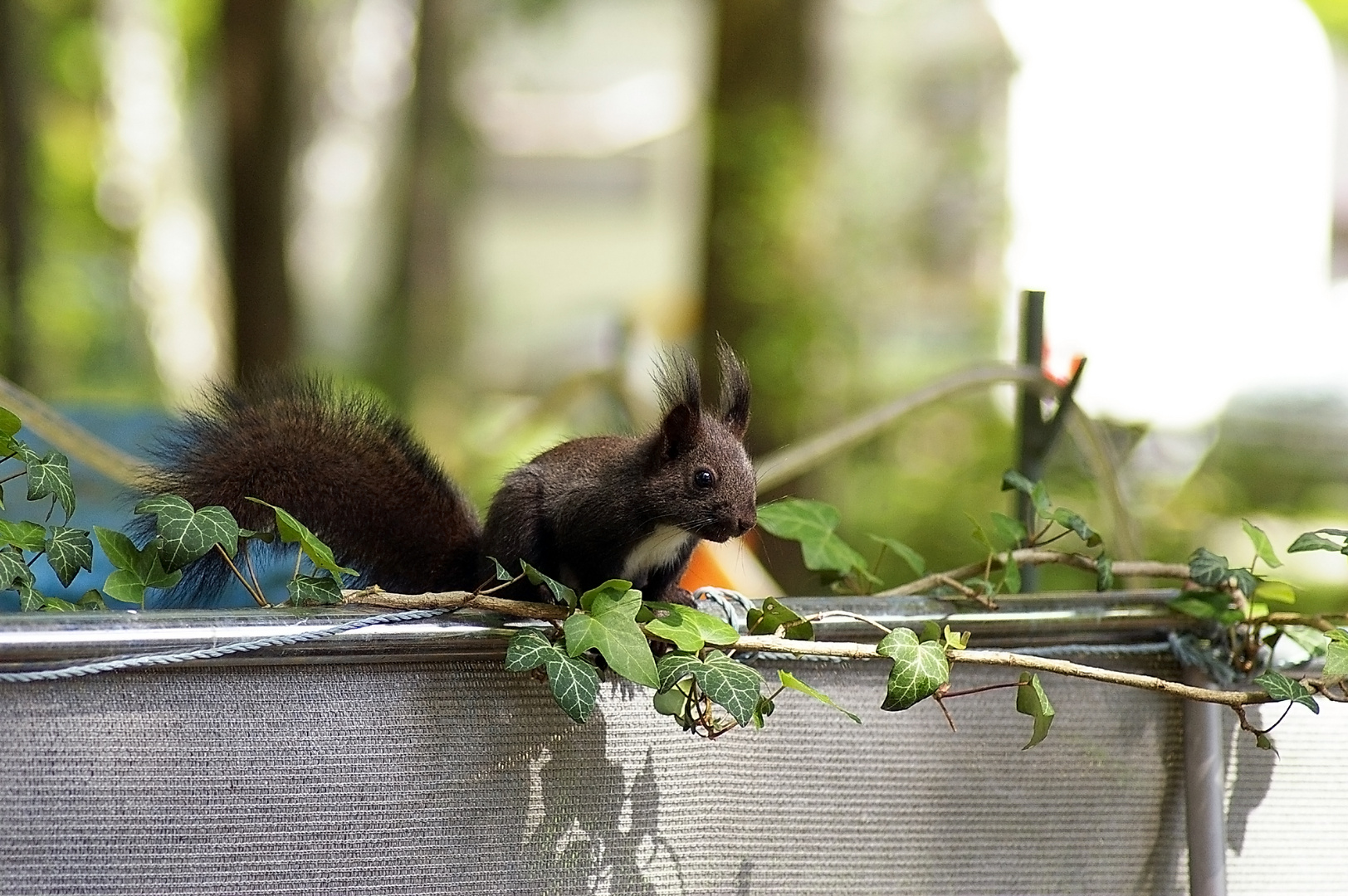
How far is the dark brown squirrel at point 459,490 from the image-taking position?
3.76ft

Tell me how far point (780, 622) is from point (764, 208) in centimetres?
332

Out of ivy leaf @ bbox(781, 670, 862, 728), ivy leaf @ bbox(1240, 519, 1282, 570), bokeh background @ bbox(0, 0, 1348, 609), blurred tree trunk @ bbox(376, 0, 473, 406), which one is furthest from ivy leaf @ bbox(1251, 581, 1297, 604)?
blurred tree trunk @ bbox(376, 0, 473, 406)

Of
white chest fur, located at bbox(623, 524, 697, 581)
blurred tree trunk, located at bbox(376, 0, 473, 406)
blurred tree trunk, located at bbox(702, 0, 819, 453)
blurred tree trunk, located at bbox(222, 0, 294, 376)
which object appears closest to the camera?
white chest fur, located at bbox(623, 524, 697, 581)

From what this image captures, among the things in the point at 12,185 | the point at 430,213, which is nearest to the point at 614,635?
the point at 12,185

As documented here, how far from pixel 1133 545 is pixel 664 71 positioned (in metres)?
15.0

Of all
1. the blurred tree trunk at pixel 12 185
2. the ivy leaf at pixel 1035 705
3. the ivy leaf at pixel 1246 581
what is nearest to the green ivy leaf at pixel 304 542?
the ivy leaf at pixel 1035 705

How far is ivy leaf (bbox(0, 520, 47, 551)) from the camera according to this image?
0.96 meters

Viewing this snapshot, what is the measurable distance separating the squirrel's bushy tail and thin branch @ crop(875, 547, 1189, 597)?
0.42m

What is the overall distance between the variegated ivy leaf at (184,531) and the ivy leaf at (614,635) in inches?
9.7

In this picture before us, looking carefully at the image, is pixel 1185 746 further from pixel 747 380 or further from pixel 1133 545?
pixel 747 380

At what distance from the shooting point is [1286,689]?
103 cm

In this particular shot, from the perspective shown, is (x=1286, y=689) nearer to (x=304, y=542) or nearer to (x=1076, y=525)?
(x=1076, y=525)

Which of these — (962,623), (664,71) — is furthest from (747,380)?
(664,71)

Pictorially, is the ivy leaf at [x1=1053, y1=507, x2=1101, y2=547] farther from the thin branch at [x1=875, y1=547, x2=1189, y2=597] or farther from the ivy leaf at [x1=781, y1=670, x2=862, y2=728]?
the ivy leaf at [x1=781, y1=670, x2=862, y2=728]
